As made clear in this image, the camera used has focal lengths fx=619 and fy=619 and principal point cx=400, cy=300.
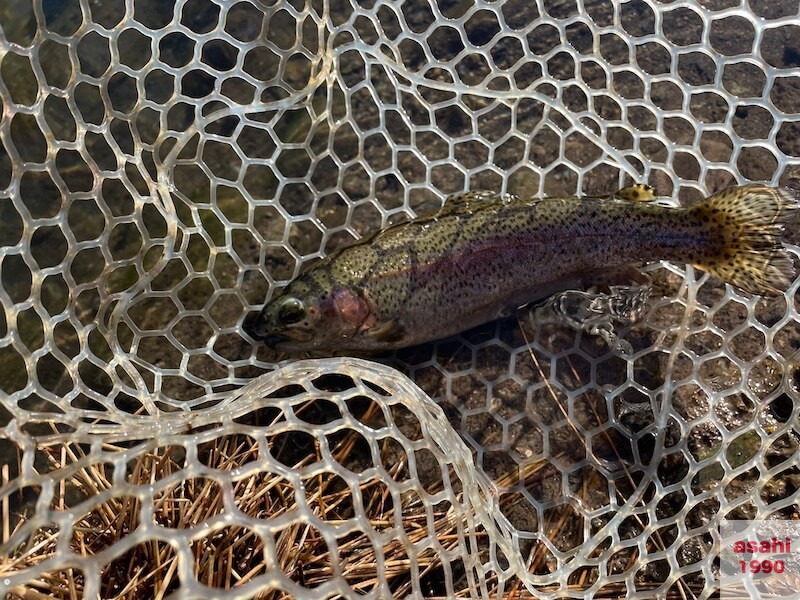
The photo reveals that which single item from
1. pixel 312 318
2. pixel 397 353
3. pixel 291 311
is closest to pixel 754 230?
pixel 397 353

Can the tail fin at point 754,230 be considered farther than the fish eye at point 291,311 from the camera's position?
No

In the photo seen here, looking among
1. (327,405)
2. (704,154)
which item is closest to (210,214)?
(327,405)

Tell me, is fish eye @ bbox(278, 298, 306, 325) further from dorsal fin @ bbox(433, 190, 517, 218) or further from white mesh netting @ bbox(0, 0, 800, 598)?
dorsal fin @ bbox(433, 190, 517, 218)

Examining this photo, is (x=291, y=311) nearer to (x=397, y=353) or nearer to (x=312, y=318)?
(x=312, y=318)

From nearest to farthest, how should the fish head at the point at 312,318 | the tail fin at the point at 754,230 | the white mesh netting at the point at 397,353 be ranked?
the white mesh netting at the point at 397,353 → the tail fin at the point at 754,230 → the fish head at the point at 312,318

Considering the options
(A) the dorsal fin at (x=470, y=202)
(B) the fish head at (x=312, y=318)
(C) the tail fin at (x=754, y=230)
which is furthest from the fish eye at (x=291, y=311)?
(C) the tail fin at (x=754, y=230)

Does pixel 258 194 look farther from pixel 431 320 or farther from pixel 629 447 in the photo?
pixel 629 447

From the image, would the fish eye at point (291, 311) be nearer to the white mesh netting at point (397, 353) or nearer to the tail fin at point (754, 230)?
the white mesh netting at point (397, 353)
